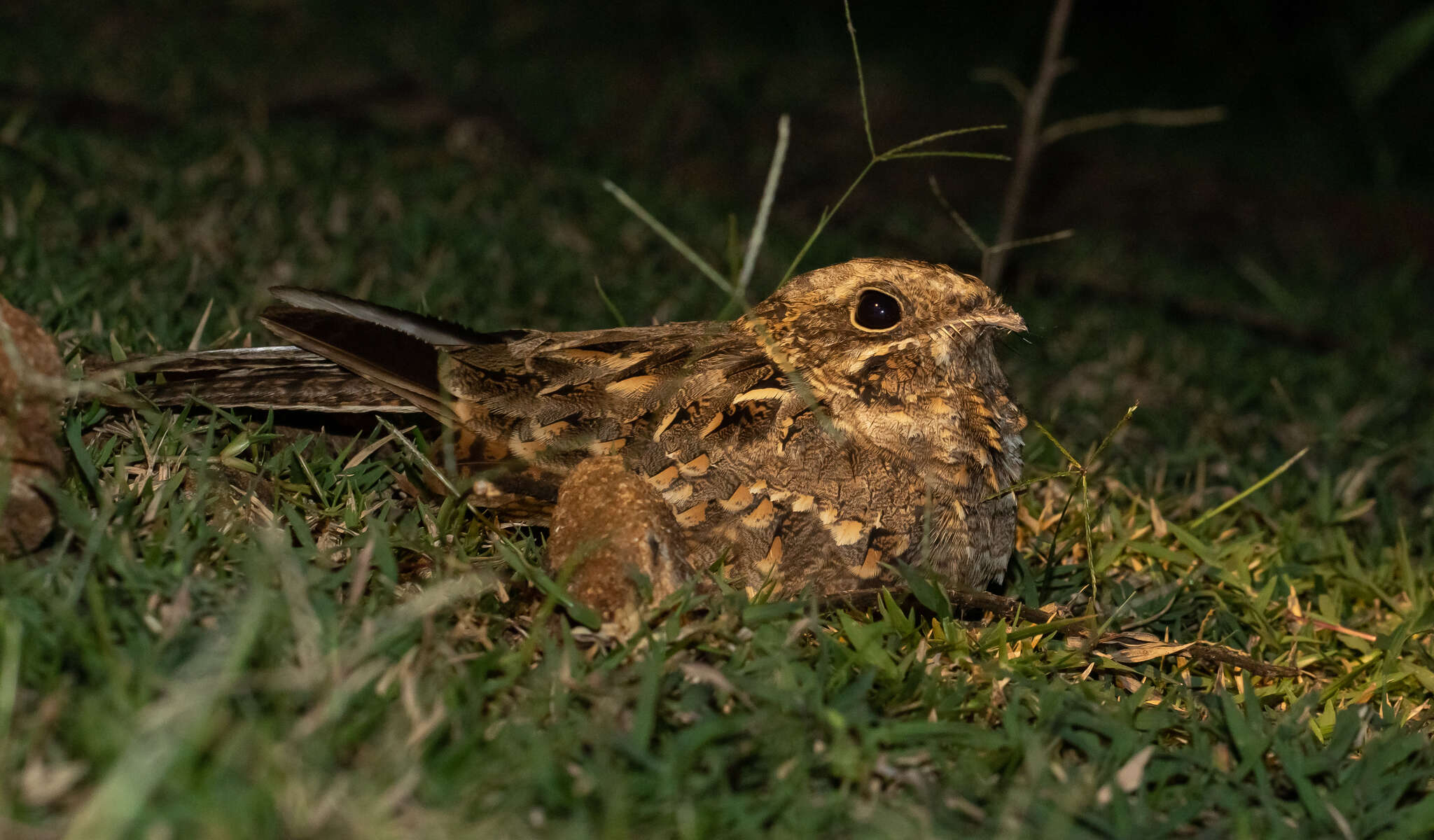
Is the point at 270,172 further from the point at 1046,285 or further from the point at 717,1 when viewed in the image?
the point at 717,1

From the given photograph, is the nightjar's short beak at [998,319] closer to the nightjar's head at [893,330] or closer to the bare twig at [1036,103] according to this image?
the nightjar's head at [893,330]

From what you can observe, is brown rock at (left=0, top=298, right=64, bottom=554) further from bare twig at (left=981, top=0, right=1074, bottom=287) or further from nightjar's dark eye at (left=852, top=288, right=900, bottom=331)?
bare twig at (left=981, top=0, right=1074, bottom=287)

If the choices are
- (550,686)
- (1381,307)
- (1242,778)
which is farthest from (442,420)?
(1381,307)

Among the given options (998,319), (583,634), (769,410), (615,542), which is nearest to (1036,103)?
(998,319)

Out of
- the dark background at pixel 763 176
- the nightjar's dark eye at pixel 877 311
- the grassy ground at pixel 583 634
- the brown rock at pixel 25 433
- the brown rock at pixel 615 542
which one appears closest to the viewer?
the grassy ground at pixel 583 634

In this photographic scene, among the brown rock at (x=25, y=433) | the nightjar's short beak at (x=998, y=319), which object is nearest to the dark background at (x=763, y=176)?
the nightjar's short beak at (x=998, y=319)

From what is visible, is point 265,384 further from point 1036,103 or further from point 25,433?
point 1036,103

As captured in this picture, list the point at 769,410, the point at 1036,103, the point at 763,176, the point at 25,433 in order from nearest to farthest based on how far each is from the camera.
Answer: the point at 25,433 < the point at 769,410 < the point at 1036,103 < the point at 763,176
